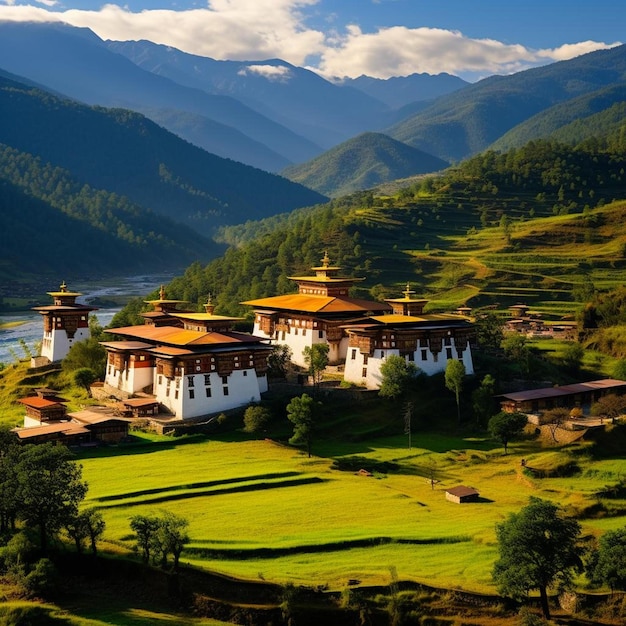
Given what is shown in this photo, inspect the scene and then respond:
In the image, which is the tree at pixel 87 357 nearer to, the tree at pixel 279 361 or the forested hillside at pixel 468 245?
the tree at pixel 279 361

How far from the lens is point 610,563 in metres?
34.2

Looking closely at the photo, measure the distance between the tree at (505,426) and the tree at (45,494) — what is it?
25.9 metres

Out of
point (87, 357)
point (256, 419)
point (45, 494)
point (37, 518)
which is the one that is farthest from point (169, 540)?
point (87, 357)

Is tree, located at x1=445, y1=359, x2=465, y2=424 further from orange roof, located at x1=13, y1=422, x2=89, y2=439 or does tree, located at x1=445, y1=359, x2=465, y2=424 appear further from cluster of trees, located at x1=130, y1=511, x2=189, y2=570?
cluster of trees, located at x1=130, y1=511, x2=189, y2=570

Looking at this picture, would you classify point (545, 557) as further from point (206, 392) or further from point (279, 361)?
point (279, 361)

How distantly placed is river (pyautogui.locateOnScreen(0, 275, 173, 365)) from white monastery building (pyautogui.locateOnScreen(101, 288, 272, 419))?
1011 inches

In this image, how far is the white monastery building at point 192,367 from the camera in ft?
190

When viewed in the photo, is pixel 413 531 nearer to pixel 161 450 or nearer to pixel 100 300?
pixel 161 450

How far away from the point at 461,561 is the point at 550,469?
1509 centimetres

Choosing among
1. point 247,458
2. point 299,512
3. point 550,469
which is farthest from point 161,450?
point 550,469

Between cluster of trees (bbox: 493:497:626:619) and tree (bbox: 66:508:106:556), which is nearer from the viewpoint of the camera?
cluster of trees (bbox: 493:497:626:619)

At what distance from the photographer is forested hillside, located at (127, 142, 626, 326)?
358ft

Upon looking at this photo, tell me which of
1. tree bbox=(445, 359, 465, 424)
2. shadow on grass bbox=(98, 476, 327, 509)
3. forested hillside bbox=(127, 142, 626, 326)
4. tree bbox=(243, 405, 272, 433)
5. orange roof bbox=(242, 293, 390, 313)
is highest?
forested hillside bbox=(127, 142, 626, 326)

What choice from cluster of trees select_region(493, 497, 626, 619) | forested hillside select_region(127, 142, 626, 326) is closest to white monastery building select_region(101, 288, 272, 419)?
forested hillside select_region(127, 142, 626, 326)
